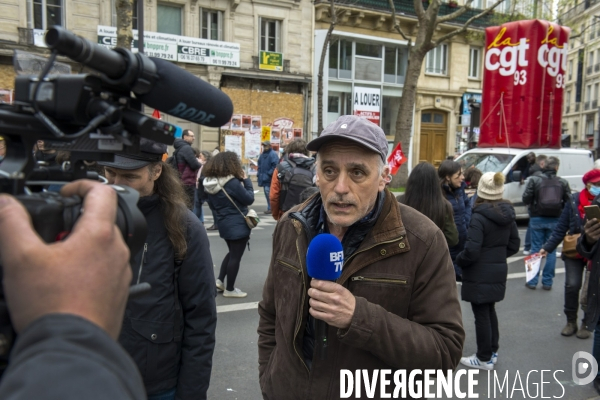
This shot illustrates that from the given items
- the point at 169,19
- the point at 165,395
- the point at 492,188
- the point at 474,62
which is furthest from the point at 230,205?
the point at 474,62

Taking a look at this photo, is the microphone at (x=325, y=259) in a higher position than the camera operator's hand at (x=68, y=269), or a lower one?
lower

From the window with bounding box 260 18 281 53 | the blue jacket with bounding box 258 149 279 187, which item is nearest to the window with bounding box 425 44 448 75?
the window with bounding box 260 18 281 53

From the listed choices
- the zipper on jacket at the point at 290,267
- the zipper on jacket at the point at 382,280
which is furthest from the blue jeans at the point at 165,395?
the zipper on jacket at the point at 382,280

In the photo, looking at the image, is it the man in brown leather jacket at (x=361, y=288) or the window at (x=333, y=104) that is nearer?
the man in brown leather jacket at (x=361, y=288)

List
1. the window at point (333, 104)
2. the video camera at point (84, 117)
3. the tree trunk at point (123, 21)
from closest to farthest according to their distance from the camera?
the video camera at point (84, 117) < the tree trunk at point (123, 21) < the window at point (333, 104)

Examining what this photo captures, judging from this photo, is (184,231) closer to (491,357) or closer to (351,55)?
(491,357)

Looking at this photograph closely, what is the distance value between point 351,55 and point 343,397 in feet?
78.5

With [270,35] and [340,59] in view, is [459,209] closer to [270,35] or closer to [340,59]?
[270,35]

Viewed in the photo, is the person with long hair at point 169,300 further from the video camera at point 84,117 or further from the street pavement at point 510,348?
the street pavement at point 510,348

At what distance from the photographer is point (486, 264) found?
4.83m

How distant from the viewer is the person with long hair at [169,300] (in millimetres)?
2363

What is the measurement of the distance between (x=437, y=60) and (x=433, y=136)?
13.0 ft

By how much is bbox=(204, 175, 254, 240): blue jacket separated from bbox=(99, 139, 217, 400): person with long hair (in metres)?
3.96

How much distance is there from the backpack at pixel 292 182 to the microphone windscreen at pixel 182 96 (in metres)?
5.93
